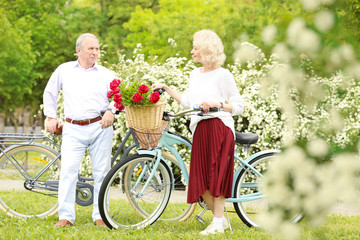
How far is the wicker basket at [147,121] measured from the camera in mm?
4605

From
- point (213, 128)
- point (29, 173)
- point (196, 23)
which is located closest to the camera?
point (213, 128)

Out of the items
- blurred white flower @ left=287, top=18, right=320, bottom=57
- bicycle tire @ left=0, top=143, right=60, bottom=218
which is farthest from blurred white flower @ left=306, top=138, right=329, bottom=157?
bicycle tire @ left=0, top=143, right=60, bottom=218

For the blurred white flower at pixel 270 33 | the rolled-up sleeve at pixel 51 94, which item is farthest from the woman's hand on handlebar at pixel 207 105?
the blurred white flower at pixel 270 33

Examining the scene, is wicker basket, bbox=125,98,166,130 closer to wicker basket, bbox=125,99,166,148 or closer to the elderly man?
wicker basket, bbox=125,99,166,148

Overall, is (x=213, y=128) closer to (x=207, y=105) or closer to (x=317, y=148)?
(x=207, y=105)

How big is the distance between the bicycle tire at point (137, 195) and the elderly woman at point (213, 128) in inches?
14.1

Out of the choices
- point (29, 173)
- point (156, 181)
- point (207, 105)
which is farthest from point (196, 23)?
point (207, 105)

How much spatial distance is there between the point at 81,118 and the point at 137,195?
942mm

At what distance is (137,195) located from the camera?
15.6 ft

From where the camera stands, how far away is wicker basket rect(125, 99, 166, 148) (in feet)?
15.1

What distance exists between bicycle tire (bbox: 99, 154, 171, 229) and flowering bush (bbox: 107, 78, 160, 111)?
0.51 m

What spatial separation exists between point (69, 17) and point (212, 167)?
2306cm

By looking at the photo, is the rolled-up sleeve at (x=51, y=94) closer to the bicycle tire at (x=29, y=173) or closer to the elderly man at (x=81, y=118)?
the elderly man at (x=81, y=118)

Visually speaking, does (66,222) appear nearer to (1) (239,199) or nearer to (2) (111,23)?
(1) (239,199)
